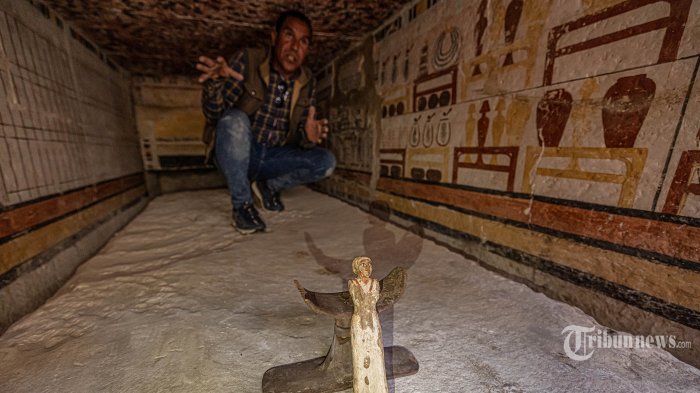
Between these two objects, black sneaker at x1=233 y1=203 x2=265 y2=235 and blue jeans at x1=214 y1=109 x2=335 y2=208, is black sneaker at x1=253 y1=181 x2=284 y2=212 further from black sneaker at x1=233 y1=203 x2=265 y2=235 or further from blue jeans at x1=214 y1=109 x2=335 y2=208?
black sneaker at x1=233 y1=203 x2=265 y2=235

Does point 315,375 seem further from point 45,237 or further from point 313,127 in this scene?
point 313,127

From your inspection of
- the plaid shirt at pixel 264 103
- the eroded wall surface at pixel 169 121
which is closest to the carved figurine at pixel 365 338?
the plaid shirt at pixel 264 103

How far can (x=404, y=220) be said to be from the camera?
192 centimetres

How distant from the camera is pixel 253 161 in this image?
234cm

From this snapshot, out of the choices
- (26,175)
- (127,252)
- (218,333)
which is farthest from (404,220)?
(26,175)

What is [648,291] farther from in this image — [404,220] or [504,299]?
[404,220]

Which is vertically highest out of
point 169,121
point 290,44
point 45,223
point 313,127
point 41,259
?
point 290,44

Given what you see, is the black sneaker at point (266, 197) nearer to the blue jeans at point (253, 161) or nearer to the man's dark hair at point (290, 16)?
the blue jeans at point (253, 161)

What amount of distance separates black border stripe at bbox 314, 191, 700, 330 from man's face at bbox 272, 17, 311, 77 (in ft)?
5.36

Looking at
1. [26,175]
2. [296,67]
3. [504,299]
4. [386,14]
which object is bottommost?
[504,299]

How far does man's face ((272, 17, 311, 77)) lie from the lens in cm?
176

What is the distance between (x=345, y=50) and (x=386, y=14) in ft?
2.51

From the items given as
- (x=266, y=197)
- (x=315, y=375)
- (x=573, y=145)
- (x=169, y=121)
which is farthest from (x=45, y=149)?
(x=573, y=145)

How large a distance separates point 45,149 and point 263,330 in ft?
4.91
